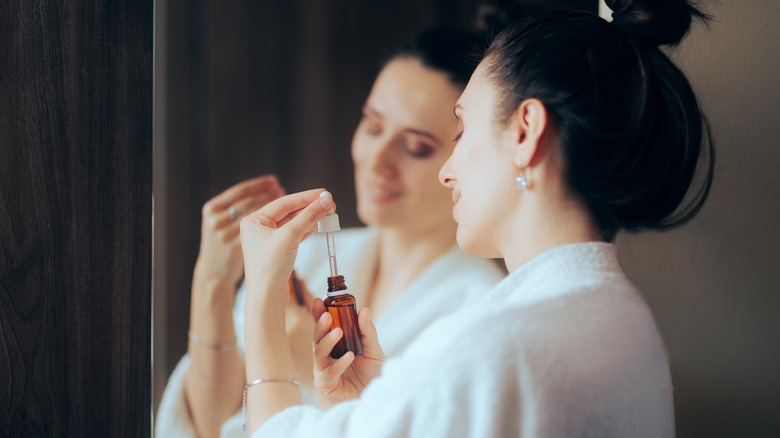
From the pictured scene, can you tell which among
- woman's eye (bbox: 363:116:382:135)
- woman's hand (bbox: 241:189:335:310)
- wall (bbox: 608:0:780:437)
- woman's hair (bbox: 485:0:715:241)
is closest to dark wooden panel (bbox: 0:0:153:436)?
woman's hand (bbox: 241:189:335:310)

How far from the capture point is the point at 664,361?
0.65 m

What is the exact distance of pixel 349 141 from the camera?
39.1 inches

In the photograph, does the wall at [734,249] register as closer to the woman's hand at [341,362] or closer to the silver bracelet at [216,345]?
the woman's hand at [341,362]

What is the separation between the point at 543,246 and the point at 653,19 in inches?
9.7

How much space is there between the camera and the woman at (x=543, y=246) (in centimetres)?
56

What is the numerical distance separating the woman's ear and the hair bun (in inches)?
4.7

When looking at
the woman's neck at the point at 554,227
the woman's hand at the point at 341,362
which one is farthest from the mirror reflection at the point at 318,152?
the woman's neck at the point at 554,227

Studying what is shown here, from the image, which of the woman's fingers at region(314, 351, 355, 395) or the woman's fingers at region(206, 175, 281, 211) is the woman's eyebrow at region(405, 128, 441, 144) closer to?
the woman's fingers at region(206, 175, 281, 211)

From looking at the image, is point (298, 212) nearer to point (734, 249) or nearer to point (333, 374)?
point (333, 374)

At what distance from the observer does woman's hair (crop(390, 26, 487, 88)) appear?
3.08 ft

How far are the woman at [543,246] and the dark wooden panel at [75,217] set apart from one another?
0.63 ft

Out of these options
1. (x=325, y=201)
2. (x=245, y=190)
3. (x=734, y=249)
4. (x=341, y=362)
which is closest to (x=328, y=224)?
(x=325, y=201)

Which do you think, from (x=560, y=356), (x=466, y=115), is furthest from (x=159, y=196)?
(x=560, y=356)

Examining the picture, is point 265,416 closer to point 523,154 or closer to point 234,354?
point 234,354
